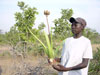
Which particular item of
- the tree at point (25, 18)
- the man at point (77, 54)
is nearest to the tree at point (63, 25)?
the tree at point (25, 18)

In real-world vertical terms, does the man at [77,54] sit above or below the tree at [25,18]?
below

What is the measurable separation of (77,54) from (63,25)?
7.01 m

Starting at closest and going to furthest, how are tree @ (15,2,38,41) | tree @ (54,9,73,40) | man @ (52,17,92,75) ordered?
man @ (52,17,92,75) < tree @ (15,2,38,41) < tree @ (54,9,73,40)

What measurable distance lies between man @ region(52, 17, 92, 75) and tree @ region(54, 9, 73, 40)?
22.2 feet

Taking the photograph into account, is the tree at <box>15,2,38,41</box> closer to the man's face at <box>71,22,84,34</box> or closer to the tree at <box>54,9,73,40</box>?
the tree at <box>54,9,73,40</box>

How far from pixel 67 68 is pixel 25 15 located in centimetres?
647

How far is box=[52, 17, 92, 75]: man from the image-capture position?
1.61 meters

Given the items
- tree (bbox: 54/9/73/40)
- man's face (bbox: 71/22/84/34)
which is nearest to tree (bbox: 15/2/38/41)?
tree (bbox: 54/9/73/40)

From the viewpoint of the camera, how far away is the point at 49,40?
2.15m

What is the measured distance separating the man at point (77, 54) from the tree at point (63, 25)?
6.78 metres

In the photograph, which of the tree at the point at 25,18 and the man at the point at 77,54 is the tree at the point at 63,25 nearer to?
the tree at the point at 25,18

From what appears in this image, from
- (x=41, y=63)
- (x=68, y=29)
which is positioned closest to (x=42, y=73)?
(x=41, y=63)

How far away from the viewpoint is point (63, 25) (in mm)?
8594

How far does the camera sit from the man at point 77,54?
161 cm
